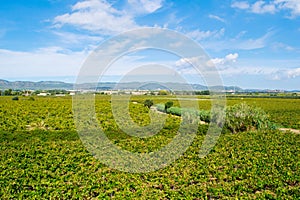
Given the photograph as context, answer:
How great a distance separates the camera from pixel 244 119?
23844 mm

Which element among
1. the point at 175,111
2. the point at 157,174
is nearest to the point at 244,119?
the point at 157,174

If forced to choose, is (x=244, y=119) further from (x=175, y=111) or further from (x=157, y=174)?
(x=175, y=111)

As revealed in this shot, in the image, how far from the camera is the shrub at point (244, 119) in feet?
76.9

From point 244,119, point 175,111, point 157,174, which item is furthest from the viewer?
point 175,111

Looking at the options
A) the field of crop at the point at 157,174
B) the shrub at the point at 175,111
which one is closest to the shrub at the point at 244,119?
the field of crop at the point at 157,174

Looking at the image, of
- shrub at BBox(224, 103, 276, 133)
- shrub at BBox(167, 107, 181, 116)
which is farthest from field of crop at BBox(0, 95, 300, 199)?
shrub at BBox(167, 107, 181, 116)

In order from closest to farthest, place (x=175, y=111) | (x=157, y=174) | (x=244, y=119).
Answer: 1. (x=157, y=174)
2. (x=244, y=119)
3. (x=175, y=111)

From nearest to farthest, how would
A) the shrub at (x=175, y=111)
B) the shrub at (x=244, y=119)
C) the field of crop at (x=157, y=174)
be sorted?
1. the field of crop at (x=157, y=174)
2. the shrub at (x=244, y=119)
3. the shrub at (x=175, y=111)

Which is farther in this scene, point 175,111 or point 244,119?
point 175,111

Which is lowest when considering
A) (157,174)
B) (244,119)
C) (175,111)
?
(157,174)

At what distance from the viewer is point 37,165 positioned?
1212 cm

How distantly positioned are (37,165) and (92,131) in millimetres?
6172

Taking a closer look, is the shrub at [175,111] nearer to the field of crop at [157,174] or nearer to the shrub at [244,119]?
the shrub at [244,119]

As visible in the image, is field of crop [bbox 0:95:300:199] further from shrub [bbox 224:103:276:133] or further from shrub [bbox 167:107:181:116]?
shrub [bbox 167:107:181:116]
